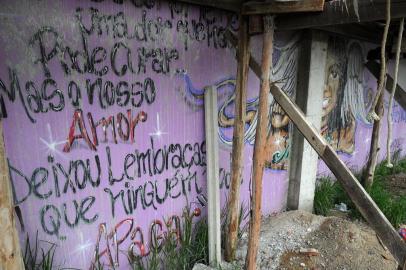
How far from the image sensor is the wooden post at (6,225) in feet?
5.41

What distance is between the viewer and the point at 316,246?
12.7 feet

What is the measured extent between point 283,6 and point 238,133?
50.2 inches

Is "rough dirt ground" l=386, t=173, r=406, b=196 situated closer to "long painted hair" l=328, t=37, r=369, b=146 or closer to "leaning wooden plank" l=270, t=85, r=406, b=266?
"long painted hair" l=328, t=37, r=369, b=146

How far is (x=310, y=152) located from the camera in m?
4.64

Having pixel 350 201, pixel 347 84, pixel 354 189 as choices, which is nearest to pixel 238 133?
pixel 354 189

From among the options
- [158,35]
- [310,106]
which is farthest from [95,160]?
[310,106]

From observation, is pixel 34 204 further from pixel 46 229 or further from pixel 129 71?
pixel 129 71

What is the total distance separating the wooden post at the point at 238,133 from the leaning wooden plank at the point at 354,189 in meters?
0.37

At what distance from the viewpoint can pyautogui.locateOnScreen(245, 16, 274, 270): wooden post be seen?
278 centimetres

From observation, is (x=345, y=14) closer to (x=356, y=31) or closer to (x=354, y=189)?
(x=354, y=189)

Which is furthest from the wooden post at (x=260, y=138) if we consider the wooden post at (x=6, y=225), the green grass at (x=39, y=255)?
the wooden post at (x=6, y=225)

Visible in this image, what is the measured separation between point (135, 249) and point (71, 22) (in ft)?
7.06

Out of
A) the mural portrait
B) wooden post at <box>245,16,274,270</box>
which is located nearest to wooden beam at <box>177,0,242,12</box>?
wooden post at <box>245,16,274,270</box>

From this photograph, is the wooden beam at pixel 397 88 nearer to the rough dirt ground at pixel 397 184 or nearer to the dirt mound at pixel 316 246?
the rough dirt ground at pixel 397 184
